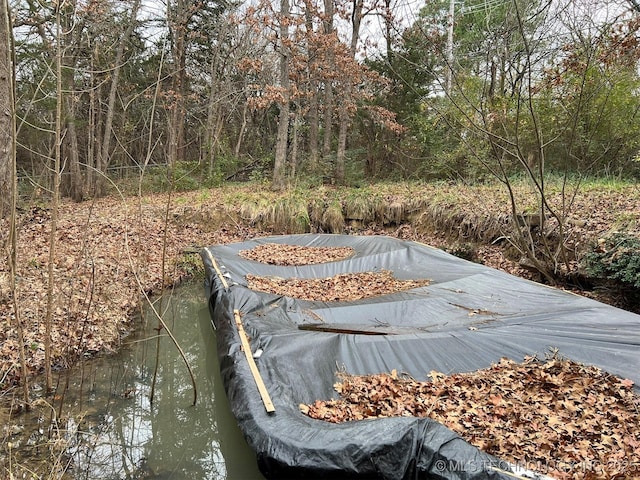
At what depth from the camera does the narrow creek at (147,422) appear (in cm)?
279

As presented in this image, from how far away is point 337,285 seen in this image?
17.2 feet

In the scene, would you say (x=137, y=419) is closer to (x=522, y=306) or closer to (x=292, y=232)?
(x=522, y=306)

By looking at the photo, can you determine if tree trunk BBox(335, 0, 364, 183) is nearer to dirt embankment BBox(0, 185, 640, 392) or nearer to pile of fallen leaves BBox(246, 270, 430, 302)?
dirt embankment BBox(0, 185, 640, 392)

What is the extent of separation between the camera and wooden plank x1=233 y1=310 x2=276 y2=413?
229cm

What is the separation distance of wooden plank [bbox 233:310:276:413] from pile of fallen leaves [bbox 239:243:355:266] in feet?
9.66

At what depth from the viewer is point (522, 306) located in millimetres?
3832

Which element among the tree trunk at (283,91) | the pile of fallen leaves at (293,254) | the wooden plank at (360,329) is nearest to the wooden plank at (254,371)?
the wooden plank at (360,329)

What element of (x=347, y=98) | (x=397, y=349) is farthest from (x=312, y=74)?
(x=397, y=349)

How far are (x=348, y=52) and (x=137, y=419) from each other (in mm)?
10984

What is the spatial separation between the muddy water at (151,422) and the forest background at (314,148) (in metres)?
0.46

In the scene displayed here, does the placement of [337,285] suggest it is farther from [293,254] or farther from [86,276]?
[86,276]

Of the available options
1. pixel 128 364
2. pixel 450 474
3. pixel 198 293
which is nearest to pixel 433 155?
Result: pixel 198 293

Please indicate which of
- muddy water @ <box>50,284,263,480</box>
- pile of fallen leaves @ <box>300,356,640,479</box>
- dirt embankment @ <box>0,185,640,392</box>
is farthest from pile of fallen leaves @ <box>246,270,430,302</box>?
pile of fallen leaves @ <box>300,356,640,479</box>

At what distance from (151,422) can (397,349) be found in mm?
2108
